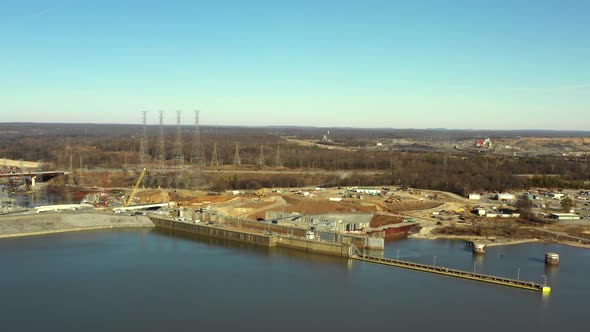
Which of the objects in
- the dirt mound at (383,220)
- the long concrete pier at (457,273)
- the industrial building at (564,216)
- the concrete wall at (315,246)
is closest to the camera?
the long concrete pier at (457,273)

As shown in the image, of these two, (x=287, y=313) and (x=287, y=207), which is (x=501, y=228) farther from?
(x=287, y=313)

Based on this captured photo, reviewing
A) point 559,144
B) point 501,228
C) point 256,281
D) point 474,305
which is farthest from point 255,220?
point 559,144

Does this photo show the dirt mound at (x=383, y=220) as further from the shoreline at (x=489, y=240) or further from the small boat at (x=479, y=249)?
the small boat at (x=479, y=249)

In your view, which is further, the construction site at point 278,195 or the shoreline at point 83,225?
the construction site at point 278,195

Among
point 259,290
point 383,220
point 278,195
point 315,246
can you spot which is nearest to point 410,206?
point 383,220

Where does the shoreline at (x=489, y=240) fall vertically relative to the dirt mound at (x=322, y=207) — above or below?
below

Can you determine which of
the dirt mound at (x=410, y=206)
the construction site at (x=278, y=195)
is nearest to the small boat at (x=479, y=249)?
the construction site at (x=278, y=195)
